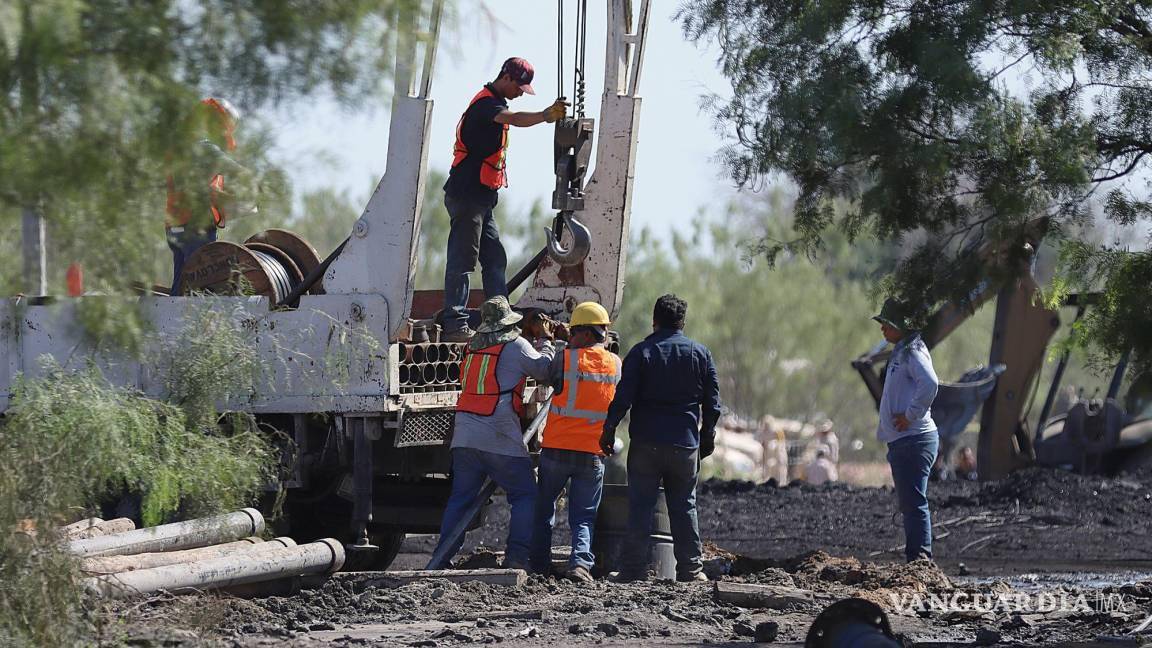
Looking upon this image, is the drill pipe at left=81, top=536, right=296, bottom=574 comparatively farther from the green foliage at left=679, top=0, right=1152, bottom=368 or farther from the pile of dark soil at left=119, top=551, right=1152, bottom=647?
the green foliage at left=679, top=0, right=1152, bottom=368

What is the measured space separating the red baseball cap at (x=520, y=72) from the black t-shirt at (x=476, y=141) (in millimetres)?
142

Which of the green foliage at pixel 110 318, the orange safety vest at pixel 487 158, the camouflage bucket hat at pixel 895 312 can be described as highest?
the orange safety vest at pixel 487 158

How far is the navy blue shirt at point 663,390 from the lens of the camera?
948 cm

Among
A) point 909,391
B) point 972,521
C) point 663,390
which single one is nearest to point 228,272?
point 663,390

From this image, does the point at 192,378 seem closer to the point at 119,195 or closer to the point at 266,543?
the point at 266,543

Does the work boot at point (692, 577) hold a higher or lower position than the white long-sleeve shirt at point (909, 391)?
lower

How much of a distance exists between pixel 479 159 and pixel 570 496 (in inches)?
81.8

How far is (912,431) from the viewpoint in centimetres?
994

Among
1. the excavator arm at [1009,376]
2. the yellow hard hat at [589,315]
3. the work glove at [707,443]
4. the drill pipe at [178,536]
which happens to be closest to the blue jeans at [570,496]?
the work glove at [707,443]

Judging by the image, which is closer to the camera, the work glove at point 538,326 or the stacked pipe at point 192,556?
the stacked pipe at point 192,556

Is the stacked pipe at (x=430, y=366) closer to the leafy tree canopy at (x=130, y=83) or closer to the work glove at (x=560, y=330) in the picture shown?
the work glove at (x=560, y=330)

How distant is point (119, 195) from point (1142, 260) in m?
4.34

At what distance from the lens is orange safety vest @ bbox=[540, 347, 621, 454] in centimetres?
956

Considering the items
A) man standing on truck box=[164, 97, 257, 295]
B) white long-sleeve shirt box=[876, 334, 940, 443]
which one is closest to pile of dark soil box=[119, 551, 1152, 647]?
white long-sleeve shirt box=[876, 334, 940, 443]
